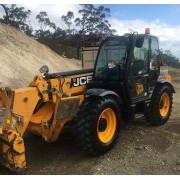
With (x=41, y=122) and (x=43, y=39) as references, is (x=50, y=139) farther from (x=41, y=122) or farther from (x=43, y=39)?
(x=43, y=39)

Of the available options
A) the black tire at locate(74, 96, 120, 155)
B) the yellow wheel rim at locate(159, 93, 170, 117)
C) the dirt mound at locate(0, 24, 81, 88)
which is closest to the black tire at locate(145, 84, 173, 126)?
the yellow wheel rim at locate(159, 93, 170, 117)

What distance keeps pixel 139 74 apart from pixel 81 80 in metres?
1.30

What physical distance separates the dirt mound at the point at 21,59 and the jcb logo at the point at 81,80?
8.92 metres

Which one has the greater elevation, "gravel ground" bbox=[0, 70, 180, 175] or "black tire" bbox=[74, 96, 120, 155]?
"black tire" bbox=[74, 96, 120, 155]

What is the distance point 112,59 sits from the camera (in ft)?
21.7

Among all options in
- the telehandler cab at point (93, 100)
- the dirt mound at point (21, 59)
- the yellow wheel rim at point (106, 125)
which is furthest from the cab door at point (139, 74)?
the dirt mound at point (21, 59)

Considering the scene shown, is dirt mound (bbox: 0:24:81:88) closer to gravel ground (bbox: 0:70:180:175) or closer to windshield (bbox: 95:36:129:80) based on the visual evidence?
windshield (bbox: 95:36:129:80)

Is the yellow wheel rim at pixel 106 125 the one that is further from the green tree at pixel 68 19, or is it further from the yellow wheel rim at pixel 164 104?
the green tree at pixel 68 19

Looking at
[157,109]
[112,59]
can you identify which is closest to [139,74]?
[112,59]

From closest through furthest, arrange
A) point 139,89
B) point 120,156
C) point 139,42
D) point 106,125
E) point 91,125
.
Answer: point 91,125, point 120,156, point 106,125, point 139,42, point 139,89

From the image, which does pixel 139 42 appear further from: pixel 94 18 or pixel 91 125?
pixel 94 18

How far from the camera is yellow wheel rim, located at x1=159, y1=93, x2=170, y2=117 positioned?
785 centimetres

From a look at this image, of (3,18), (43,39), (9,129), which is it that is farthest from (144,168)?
(43,39)

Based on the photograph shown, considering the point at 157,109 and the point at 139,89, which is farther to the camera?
the point at 157,109
